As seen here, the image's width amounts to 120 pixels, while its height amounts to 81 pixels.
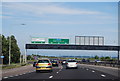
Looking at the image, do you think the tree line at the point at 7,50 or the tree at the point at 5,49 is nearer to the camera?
the tree at the point at 5,49

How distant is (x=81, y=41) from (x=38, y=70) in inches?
1870

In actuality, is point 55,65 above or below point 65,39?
below

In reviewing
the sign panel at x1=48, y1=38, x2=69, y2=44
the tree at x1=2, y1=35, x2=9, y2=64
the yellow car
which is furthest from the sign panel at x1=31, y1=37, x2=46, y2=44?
the yellow car

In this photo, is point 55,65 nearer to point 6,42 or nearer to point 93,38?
point 93,38

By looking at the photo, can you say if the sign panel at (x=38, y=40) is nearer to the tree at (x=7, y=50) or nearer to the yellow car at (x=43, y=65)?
the tree at (x=7, y=50)

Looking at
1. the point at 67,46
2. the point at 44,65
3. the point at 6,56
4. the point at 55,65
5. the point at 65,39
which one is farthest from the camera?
the point at 6,56

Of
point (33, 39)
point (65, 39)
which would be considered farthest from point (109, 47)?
point (33, 39)

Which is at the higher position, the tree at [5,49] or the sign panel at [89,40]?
the sign panel at [89,40]

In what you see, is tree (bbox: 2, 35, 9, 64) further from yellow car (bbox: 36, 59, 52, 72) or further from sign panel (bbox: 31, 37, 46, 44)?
yellow car (bbox: 36, 59, 52, 72)

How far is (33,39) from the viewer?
7962 centimetres

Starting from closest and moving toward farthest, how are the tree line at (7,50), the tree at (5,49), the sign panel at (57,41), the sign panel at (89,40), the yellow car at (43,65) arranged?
the yellow car at (43,65) < the sign panel at (57,41) < the sign panel at (89,40) < the tree at (5,49) < the tree line at (7,50)

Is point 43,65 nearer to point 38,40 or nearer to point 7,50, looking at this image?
point 38,40

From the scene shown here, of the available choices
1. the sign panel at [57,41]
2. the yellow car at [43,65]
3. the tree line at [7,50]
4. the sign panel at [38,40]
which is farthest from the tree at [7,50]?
the yellow car at [43,65]

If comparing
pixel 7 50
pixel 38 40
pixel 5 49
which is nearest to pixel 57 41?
pixel 38 40
